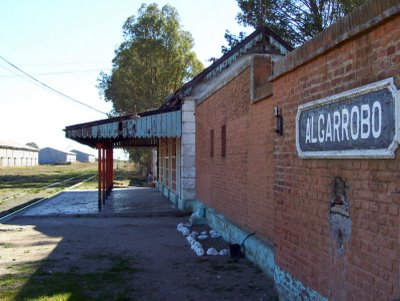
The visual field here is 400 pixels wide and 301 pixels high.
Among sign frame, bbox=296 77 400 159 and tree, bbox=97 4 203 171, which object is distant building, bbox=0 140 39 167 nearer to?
tree, bbox=97 4 203 171

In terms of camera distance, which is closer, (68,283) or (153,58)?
(68,283)

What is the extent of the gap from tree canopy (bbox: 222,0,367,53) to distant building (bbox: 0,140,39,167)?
236 ft

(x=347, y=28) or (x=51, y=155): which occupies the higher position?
(x=51, y=155)

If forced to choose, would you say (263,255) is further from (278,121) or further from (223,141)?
(223,141)

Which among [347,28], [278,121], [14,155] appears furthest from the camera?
[14,155]

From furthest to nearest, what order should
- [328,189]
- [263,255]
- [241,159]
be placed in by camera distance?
[241,159] < [263,255] < [328,189]

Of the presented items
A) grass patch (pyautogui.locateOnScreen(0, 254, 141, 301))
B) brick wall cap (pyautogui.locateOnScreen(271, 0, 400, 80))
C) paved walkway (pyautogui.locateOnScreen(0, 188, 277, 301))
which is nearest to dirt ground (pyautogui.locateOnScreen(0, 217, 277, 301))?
paved walkway (pyautogui.locateOnScreen(0, 188, 277, 301))

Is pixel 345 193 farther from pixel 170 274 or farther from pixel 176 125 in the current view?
pixel 176 125

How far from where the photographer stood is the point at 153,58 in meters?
34.9

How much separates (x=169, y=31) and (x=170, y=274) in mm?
29011

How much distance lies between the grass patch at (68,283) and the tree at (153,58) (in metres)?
27.3

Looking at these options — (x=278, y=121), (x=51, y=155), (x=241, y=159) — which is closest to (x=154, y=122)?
(x=241, y=159)

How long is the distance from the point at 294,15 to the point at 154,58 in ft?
49.2

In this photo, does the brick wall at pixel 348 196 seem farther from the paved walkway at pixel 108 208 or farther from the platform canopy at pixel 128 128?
the paved walkway at pixel 108 208
